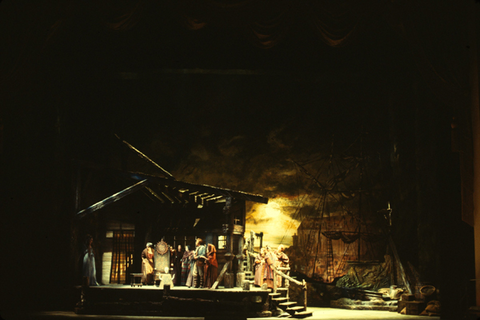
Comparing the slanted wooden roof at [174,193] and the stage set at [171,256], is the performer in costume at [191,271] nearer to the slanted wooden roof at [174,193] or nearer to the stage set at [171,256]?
the stage set at [171,256]

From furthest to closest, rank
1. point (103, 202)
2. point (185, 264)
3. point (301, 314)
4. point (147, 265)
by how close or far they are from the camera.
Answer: point (185, 264) < point (103, 202) < point (147, 265) < point (301, 314)

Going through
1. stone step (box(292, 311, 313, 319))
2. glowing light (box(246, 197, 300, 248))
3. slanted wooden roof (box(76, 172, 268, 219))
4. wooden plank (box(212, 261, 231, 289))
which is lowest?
stone step (box(292, 311, 313, 319))

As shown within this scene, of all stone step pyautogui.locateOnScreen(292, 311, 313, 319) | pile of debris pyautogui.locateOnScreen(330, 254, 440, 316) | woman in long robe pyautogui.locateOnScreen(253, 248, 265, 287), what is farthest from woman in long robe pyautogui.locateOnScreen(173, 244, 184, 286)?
pile of debris pyautogui.locateOnScreen(330, 254, 440, 316)

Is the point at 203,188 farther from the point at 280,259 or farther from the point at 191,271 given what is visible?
the point at 280,259

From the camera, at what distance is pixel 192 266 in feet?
41.6

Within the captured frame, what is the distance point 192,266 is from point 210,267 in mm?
584

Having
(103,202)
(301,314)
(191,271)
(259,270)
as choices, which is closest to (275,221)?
(259,270)

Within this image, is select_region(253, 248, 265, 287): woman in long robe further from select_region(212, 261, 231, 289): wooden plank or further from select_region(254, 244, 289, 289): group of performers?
select_region(212, 261, 231, 289): wooden plank

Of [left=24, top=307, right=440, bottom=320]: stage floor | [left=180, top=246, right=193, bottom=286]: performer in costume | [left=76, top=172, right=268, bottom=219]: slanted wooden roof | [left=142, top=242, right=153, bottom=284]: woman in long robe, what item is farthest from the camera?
[left=180, top=246, right=193, bottom=286]: performer in costume

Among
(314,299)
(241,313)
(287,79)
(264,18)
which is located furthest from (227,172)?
(264,18)

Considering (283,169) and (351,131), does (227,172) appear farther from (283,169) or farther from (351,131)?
(351,131)

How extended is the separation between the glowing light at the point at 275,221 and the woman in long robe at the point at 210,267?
173 inches

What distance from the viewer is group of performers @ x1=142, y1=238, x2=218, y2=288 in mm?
12383

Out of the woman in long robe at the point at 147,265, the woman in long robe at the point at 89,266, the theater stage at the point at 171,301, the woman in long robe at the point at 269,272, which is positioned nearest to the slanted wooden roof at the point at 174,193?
the woman in long robe at the point at 89,266
